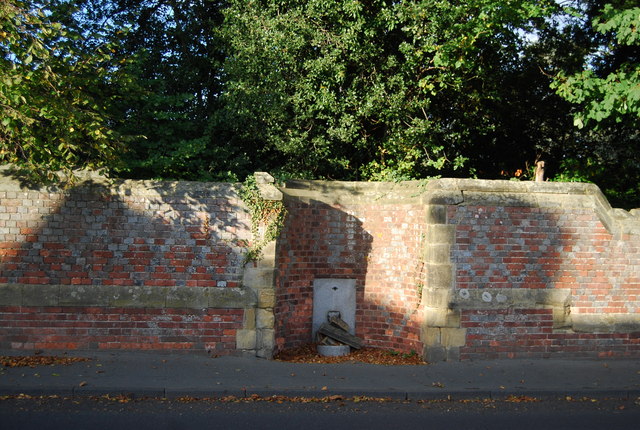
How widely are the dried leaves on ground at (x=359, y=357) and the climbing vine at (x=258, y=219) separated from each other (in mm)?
1760

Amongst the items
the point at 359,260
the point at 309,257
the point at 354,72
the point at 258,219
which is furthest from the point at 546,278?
the point at 354,72

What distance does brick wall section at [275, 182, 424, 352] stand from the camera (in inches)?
396

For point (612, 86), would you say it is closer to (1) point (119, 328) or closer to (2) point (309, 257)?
(2) point (309, 257)

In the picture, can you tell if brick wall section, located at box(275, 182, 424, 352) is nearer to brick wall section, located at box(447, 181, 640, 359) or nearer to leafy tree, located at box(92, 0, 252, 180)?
brick wall section, located at box(447, 181, 640, 359)

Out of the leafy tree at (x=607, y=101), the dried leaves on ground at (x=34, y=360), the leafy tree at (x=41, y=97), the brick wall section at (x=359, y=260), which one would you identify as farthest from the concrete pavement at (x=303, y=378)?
the leafy tree at (x=607, y=101)

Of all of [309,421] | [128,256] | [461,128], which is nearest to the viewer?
[309,421]

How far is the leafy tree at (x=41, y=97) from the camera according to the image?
26.1 ft

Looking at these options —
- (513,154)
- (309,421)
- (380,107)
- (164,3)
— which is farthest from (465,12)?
(309,421)

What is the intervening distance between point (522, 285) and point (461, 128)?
5.43 meters

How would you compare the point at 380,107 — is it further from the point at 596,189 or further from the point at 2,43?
the point at 2,43

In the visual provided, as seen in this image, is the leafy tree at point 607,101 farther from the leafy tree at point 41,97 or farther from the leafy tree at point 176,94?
the leafy tree at point 41,97

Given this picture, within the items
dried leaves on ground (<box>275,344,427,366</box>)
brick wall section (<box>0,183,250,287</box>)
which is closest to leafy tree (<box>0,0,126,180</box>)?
brick wall section (<box>0,183,250,287</box>)

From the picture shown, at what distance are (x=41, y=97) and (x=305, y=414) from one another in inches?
216

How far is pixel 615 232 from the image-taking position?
10031 millimetres
